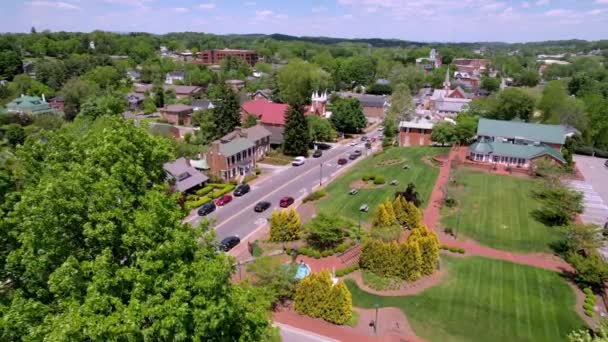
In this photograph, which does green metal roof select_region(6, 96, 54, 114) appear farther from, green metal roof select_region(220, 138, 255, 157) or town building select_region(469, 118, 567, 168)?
town building select_region(469, 118, 567, 168)

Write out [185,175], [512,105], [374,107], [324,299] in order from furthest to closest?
[374,107] < [512,105] < [185,175] < [324,299]

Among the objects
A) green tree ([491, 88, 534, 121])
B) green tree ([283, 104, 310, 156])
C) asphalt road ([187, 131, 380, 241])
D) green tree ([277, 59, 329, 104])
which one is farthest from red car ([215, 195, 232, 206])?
green tree ([491, 88, 534, 121])

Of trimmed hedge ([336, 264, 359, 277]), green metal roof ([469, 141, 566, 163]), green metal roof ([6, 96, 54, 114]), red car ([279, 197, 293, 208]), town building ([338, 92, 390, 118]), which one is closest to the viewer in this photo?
trimmed hedge ([336, 264, 359, 277])

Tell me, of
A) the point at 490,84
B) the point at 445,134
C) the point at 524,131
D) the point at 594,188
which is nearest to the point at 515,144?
the point at 524,131

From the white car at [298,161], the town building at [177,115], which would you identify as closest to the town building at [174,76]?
the town building at [177,115]

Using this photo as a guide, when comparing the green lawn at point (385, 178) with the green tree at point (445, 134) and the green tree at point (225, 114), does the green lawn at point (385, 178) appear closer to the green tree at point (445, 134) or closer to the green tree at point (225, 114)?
the green tree at point (445, 134)

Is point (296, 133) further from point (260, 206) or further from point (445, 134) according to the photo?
point (445, 134)
